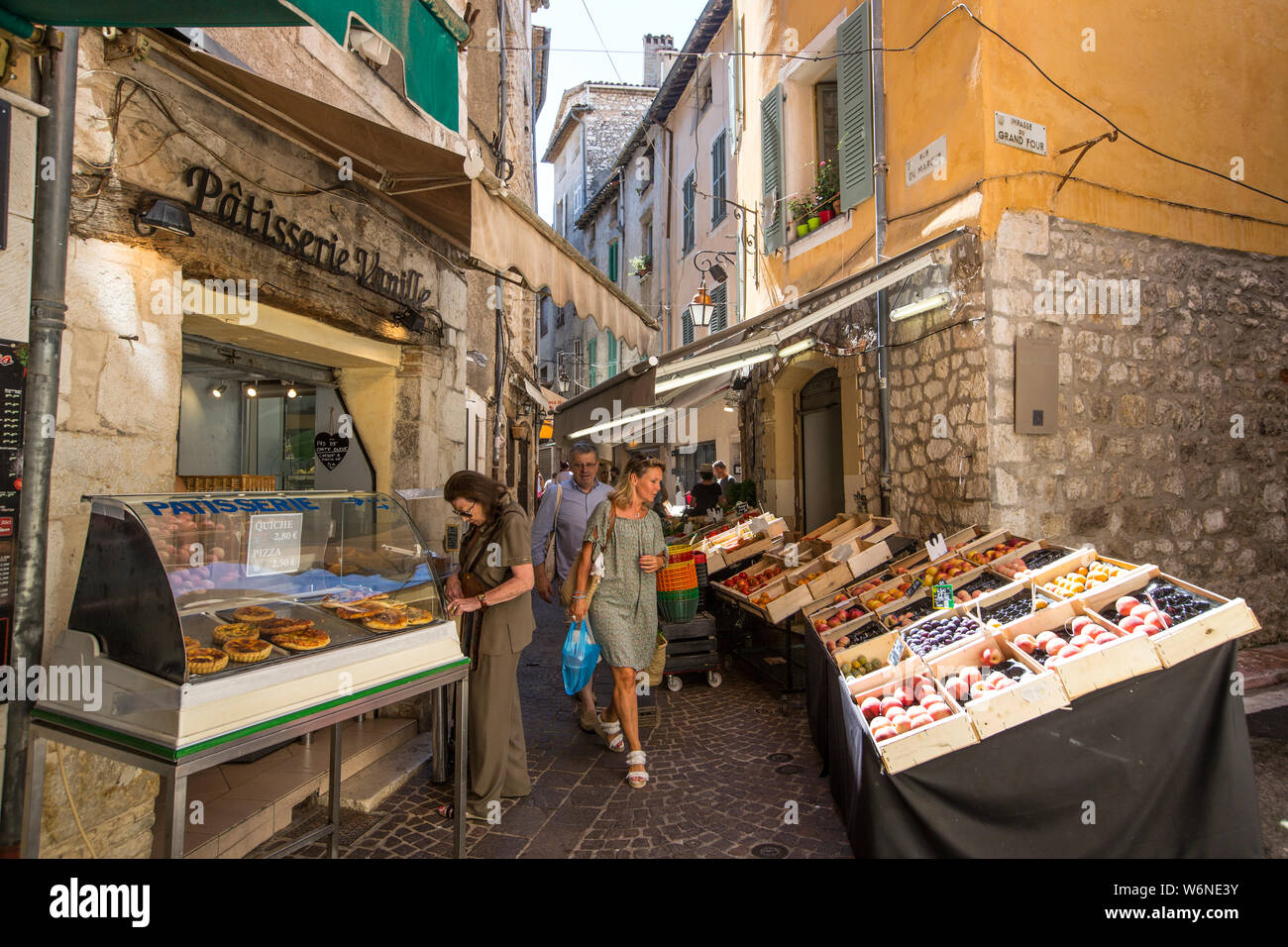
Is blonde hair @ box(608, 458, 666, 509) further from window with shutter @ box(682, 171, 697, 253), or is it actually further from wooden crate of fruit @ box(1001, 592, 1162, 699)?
window with shutter @ box(682, 171, 697, 253)

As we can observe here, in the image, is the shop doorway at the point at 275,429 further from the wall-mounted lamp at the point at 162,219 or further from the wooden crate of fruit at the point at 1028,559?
the wooden crate of fruit at the point at 1028,559

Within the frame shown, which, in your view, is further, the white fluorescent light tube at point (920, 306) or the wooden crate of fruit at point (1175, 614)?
the white fluorescent light tube at point (920, 306)

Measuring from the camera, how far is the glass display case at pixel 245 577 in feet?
7.52

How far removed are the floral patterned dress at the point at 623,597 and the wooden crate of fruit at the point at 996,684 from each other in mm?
1588

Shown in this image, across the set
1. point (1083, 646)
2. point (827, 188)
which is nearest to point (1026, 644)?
point (1083, 646)

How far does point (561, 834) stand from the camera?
3.40 metres

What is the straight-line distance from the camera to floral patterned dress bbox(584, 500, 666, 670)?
161 inches

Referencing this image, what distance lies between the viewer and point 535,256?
470cm

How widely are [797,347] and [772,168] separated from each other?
2431 mm

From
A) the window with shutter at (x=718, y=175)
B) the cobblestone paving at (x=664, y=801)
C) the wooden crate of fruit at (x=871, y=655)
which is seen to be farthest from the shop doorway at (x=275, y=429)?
the window with shutter at (x=718, y=175)

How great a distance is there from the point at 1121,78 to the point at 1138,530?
3838mm
